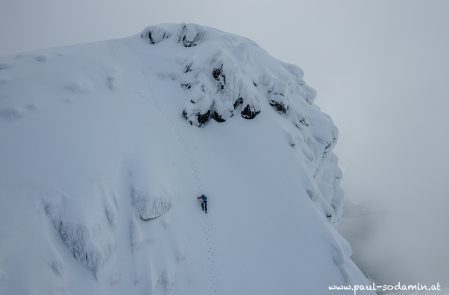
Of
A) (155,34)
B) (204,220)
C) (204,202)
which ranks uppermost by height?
(155,34)

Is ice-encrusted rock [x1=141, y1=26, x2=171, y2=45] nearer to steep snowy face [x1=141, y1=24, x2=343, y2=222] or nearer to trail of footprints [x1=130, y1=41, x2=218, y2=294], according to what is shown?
steep snowy face [x1=141, y1=24, x2=343, y2=222]

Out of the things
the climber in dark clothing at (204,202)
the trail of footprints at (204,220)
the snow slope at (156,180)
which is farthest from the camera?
the climber in dark clothing at (204,202)

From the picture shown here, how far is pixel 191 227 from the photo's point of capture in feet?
88.4

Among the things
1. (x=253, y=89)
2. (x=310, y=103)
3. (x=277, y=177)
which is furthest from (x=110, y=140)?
(x=310, y=103)

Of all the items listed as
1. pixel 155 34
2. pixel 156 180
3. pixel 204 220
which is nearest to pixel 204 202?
pixel 204 220

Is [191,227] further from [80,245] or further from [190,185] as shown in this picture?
[80,245]

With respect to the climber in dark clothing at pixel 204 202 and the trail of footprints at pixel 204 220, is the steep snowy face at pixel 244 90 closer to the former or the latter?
the trail of footprints at pixel 204 220

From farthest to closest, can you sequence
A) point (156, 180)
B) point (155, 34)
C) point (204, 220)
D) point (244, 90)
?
point (155, 34) < point (244, 90) < point (204, 220) < point (156, 180)

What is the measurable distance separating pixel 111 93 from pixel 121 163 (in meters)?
10.3

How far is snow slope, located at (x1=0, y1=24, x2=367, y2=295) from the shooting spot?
2097 cm

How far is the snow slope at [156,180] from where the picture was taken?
826 inches

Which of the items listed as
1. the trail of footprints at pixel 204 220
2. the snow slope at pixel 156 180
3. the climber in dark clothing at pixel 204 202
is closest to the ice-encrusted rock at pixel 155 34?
the snow slope at pixel 156 180

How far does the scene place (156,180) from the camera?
26547mm

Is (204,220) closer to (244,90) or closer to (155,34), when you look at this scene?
(244,90)
